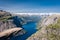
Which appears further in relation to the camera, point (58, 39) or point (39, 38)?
point (39, 38)

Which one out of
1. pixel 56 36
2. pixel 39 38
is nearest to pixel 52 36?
pixel 56 36

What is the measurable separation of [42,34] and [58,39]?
24.1 meters

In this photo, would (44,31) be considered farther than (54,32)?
Yes

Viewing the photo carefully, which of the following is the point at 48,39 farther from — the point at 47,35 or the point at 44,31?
the point at 44,31

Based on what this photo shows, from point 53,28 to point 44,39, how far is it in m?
16.5

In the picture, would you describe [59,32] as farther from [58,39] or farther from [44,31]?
[44,31]

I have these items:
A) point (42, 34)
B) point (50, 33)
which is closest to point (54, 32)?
point (50, 33)

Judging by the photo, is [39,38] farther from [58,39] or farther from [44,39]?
[58,39]

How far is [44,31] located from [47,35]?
450 inches

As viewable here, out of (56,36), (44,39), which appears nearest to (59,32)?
(56,36)

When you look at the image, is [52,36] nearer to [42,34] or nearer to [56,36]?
[56,36]

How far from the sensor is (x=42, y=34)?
181 metres

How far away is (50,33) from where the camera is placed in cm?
17275

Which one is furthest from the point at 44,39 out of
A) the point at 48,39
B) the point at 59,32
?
the point at 59,32
